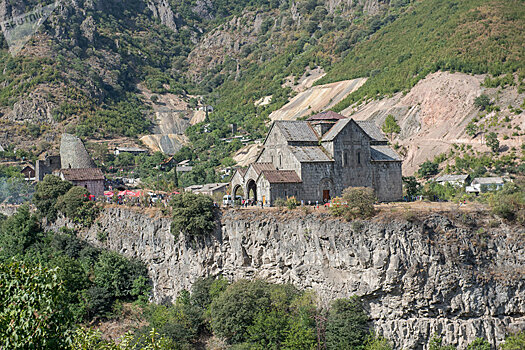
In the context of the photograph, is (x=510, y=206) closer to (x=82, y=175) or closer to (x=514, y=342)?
(x=514, y=342)

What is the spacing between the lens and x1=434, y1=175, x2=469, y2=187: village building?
79363mm

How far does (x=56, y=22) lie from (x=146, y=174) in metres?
87.6

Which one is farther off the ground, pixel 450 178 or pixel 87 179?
pixel 87 179

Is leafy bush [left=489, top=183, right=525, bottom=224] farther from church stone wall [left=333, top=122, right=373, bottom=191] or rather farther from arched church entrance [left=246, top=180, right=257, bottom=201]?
arched church entrance [left=246, top=180, right=257, bottom=201]

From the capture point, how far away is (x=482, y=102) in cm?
9588

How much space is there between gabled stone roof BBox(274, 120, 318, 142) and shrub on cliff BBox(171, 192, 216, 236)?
10473 millimetres

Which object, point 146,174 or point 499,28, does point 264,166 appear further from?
point 499,28

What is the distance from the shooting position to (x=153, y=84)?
191m

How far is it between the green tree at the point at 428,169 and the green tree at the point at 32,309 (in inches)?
2977

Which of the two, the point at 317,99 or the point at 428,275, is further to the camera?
the point at 317,99

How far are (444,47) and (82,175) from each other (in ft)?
248

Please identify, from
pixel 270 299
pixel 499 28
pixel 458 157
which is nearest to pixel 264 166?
pixel 270 299

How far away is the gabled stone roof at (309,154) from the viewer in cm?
5396

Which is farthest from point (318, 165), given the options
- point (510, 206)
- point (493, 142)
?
point (493, 142)
